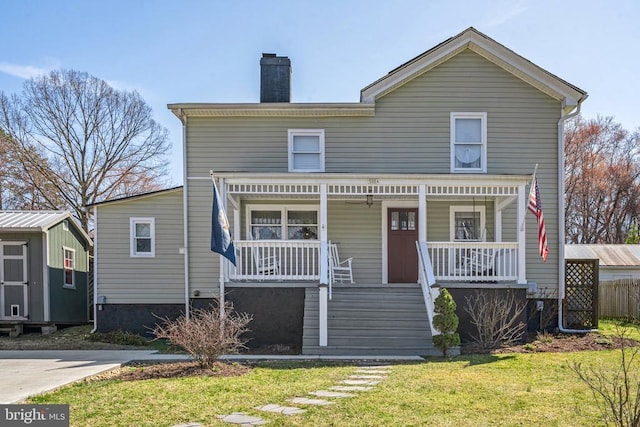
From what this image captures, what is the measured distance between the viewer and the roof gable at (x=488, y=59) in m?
13.0

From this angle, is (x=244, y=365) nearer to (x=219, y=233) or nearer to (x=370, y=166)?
(x=219, y=233)

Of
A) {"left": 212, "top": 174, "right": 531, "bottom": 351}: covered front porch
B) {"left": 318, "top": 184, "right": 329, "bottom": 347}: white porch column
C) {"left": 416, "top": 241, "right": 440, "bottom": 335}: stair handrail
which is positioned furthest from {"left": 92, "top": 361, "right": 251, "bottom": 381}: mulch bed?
{"left": 416, "top": 241, "right": 440, "bottom": 335}: stair handrail

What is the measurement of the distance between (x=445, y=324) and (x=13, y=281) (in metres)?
11.0

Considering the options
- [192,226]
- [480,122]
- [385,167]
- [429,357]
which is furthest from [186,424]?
[480,122]

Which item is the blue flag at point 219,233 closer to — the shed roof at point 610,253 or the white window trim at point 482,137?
the white window trim at point 482,137

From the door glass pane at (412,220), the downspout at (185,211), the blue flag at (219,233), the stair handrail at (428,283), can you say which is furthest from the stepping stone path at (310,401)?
the door glass pane at (412,220)

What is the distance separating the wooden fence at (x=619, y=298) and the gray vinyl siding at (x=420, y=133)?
6.15 metres

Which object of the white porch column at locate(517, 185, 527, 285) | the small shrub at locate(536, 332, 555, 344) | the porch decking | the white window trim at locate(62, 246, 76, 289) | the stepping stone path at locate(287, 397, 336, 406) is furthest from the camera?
the white window trim at locate(62, 246, 76, 289)

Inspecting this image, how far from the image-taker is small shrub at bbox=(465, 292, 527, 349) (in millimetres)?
10141

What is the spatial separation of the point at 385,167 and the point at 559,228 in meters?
4.69

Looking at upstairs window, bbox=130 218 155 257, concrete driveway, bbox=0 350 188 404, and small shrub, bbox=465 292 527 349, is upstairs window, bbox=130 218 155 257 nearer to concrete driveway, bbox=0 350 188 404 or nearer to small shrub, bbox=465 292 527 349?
concrete driveway, bbox=0 350 188 404

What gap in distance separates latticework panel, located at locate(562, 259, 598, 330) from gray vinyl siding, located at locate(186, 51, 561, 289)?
1174 mm

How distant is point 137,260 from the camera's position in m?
13.4

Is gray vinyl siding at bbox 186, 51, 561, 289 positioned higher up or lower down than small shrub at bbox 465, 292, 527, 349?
higher up
